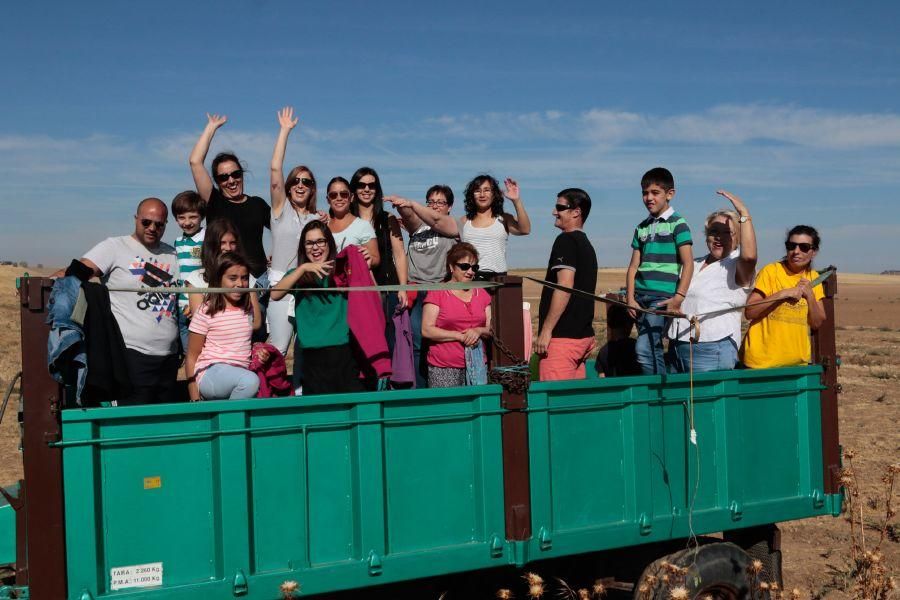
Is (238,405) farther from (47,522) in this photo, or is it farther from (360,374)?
(360,374)

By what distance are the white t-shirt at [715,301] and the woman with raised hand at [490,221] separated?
52.5 inches

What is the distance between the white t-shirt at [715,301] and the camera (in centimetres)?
598

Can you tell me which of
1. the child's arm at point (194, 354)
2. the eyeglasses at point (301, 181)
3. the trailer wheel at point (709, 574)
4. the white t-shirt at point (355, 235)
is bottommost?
the trailer wheel at point (709, 574)

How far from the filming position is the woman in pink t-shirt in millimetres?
5445

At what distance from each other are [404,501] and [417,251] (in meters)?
2.76

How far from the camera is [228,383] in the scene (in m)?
4.52

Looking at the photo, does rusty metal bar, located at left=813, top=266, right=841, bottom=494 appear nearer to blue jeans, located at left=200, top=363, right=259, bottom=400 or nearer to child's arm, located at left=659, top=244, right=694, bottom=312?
child's arm, located at left=659, top=244, right=694, bottom=312

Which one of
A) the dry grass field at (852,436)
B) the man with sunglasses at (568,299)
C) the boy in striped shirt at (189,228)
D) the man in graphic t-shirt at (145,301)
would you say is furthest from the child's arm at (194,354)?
the dry grass field at (852,436)

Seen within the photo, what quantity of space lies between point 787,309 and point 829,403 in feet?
2.03

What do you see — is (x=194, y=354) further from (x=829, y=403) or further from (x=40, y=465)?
(x=829, y=403)

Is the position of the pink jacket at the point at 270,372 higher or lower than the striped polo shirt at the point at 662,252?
lower

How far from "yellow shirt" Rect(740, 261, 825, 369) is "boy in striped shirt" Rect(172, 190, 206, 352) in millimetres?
3503

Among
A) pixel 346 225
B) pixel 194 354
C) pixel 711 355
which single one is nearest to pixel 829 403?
pixel 711 355

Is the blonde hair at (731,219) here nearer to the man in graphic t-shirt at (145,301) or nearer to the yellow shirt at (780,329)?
the yellow shirt at (780,329)
